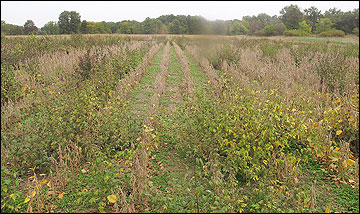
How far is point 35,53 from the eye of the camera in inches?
440

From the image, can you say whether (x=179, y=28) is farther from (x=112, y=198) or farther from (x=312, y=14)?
(x=312, y=14)

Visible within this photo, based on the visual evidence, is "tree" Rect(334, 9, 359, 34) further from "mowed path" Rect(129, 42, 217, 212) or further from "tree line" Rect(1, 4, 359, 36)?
"mowed path" Rect(129, 42, 217, 212)

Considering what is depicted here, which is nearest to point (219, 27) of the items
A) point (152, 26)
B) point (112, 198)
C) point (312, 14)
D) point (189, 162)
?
point (189, 162)

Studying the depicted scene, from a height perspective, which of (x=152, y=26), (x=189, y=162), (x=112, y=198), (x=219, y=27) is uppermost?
(x=152, y=26)

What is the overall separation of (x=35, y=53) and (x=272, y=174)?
37.2ft

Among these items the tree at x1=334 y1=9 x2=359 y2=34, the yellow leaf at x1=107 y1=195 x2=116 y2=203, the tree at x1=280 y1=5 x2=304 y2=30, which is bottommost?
the yellow leaf at x1=107 y1=195 x2=116 y2=203

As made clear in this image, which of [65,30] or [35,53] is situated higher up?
[65,30]

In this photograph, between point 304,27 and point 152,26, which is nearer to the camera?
point 304,27

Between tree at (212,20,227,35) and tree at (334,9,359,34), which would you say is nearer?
tree at (212,20,227,35)

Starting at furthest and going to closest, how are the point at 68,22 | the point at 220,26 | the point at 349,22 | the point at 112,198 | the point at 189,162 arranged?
the point at 349,22, the point at 68,22, the point at 220,26, the point at 189,162, the point at 112,198

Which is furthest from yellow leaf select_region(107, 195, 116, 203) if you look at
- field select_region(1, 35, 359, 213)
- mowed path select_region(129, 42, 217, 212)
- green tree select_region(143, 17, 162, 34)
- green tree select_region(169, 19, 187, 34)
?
green tree select_region(143, 17, 162, 34)

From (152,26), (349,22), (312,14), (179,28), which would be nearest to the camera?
(179,28)

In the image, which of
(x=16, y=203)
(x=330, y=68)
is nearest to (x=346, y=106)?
(x=330, y=68)

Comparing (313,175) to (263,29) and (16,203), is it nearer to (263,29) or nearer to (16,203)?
(16,203)
